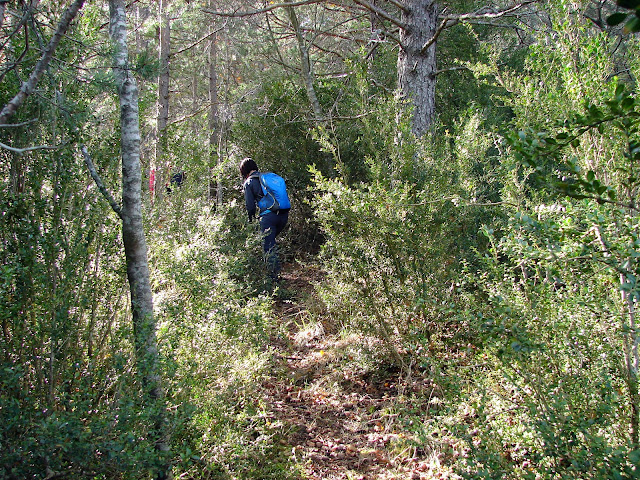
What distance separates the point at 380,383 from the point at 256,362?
131 cm

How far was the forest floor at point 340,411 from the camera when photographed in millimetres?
3408

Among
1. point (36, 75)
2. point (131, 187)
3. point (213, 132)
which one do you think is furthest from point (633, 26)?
point (213, 132)

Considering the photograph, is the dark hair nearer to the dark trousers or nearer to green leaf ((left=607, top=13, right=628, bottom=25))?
the dark trousers

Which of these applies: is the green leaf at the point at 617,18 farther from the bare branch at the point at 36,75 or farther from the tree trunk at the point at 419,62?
the tree trunk at the point at 419,62

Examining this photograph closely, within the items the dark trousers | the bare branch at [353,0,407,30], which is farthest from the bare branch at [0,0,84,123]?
the bare branch at [353,0,407,30]

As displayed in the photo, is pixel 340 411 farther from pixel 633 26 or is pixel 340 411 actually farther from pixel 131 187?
Result: pixel 633 26

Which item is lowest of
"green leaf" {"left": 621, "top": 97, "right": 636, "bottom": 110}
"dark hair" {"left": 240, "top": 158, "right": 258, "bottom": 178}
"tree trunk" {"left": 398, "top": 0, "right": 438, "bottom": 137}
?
"green leaf" {"left": 621, "top": 97, "right": 636, "bottom": 110}

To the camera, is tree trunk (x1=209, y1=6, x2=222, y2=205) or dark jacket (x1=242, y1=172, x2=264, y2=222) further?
tree trunk (x1=209, y1=6, x2=222, y2=205)

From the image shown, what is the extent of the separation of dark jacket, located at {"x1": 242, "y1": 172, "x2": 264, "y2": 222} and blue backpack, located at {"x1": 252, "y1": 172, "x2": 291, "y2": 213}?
0.27 feet

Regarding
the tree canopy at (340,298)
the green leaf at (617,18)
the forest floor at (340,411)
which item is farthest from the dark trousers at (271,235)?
the green leaf at (617,18)

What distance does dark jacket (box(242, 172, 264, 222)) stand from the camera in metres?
6.41

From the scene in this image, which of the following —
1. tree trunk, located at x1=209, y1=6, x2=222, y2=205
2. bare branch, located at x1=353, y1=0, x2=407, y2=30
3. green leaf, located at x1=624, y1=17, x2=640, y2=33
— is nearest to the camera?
green leaf, located at x1=624, y1=17, x2=640, y2=33

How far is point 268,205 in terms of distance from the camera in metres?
6.34

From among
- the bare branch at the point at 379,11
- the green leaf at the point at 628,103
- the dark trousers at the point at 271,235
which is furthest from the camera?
the dark trousers at the point at 271,235
